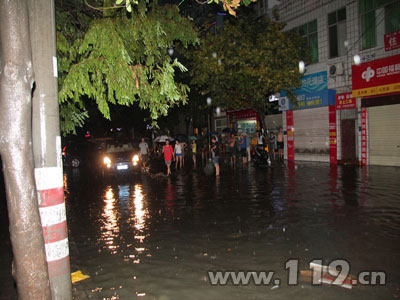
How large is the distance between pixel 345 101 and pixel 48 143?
1885 cm

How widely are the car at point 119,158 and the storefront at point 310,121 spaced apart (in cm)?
1051

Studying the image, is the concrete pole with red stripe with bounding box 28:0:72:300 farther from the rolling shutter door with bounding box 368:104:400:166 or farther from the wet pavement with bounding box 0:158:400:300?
the rolling shutter door with bounding box 368:104:400:166

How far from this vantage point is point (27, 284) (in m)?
3.01

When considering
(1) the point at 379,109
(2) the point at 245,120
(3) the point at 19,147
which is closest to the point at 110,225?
(3) the point at 19,147

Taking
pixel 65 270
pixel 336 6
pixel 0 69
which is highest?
pixel 336 6

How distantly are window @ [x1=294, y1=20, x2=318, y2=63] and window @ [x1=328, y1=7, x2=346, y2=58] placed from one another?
1135 mm

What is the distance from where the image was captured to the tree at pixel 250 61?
1925 centimetres

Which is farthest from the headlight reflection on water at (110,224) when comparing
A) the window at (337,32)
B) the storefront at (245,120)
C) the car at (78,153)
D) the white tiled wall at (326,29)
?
the storefront at (245,120)

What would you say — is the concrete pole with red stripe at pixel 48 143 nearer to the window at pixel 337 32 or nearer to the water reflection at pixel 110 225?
the water reflection at pixel 110 225

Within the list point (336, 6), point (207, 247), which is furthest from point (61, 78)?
point (336, 6)

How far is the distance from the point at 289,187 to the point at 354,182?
8.15ft

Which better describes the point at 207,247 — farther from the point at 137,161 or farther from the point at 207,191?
the point at 137,161

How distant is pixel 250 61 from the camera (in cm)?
1948

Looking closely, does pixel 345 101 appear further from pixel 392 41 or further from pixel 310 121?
pixel 392 41
